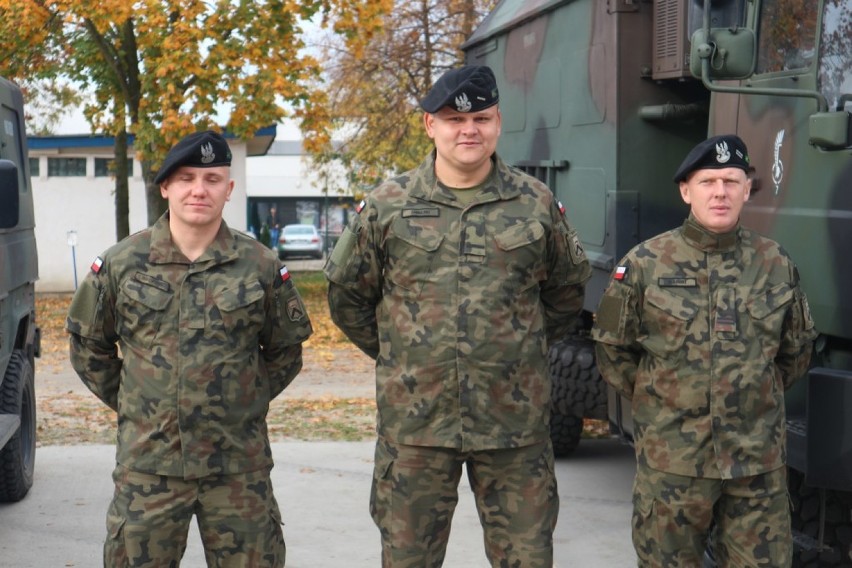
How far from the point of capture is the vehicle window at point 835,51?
4219 mm

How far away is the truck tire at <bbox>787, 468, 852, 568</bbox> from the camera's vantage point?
427 centimetres

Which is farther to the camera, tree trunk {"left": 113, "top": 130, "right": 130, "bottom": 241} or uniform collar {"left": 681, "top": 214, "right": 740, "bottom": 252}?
tree trunk {"left": 113, "top": 130, "right": 130, "bottom": 241}

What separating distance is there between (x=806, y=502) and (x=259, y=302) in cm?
185

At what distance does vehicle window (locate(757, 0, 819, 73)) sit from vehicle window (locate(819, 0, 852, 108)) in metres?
0.05

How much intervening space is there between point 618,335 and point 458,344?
536 mm

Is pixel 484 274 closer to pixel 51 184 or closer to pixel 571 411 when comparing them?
pixel 571 411

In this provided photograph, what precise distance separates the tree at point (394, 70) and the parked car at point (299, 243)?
690 inches

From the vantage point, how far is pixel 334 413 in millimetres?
9578

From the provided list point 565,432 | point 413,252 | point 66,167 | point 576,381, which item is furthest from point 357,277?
point 66,167

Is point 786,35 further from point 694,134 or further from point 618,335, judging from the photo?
point 694,134

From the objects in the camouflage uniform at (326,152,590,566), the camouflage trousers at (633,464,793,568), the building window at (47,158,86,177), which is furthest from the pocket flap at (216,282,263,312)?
the building window at (47,158,86,177)

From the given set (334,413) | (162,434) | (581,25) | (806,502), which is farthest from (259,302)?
(334,413)

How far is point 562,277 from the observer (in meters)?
4.10

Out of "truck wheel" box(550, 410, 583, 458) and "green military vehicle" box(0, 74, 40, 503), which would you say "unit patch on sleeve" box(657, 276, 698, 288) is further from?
"truck wheel" box(550, 410, 583, 458)
